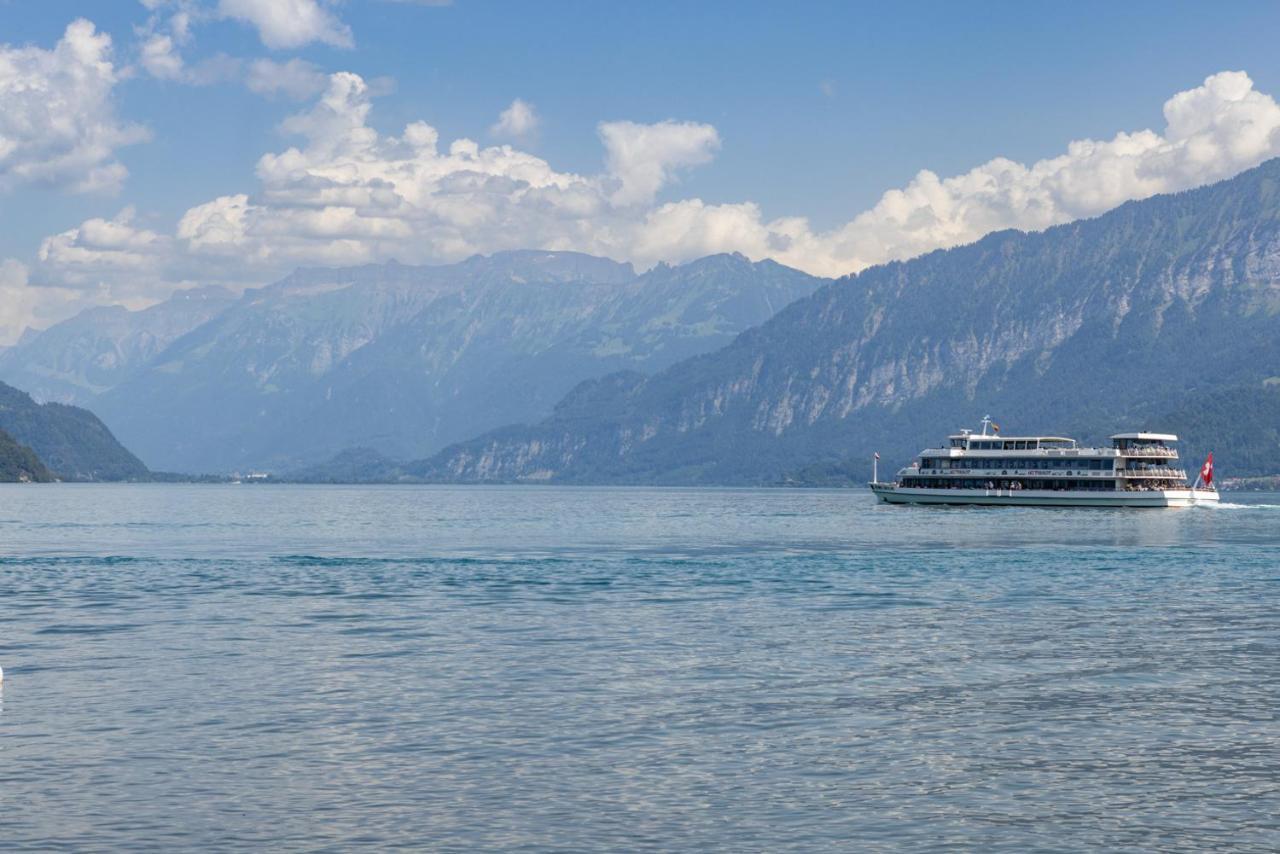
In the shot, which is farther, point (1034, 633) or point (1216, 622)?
point (1216, 622)

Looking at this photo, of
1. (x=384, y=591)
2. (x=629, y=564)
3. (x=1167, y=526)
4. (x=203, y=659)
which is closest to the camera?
(x=203, y=659)

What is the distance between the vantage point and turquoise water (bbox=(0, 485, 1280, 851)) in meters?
30.3

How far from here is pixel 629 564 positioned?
364 ft

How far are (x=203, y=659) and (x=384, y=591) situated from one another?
1254 inches

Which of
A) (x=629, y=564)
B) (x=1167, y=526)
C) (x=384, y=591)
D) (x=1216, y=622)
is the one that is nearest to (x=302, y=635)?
(x=384, y=591)

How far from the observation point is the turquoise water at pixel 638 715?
30.3 m

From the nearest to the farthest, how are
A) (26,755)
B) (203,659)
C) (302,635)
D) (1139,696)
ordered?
(26,755), (1139,696), (203,659), (302,635)

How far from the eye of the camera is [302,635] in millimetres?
61781

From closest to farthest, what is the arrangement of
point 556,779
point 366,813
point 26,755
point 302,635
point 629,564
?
point 366,813, point 556,779, point 26,755, point 302,635, point 629,564

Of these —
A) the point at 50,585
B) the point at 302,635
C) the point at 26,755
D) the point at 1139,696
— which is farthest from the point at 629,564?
the point at 26,755

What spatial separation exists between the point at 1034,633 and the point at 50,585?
56103 mm

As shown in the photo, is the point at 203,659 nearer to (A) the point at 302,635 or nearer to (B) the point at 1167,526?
(A) the point at 302,635

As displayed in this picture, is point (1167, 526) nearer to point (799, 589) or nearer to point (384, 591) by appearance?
point (799, 589)

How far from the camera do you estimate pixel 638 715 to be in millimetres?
41562
